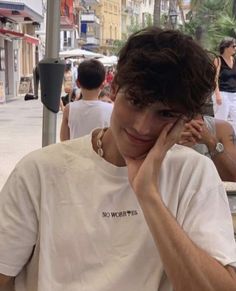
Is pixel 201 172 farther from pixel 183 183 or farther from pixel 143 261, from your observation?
pixel 143 261

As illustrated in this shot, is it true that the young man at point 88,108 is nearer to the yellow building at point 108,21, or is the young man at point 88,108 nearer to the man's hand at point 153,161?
the man's hand at point 153,161

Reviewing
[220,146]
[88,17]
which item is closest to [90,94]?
[220,146]

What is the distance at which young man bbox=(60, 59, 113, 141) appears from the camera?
482 cm

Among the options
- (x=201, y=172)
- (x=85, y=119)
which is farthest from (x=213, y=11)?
(x=201, y=172)

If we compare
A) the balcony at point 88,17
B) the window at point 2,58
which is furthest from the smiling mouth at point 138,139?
the balcony at point 88,17

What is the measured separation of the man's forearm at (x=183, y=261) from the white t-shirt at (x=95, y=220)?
0.07 metres

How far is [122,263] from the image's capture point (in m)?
1.41

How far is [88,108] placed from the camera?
16.1 ft

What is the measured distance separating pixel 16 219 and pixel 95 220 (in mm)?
195

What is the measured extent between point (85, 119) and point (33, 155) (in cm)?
336

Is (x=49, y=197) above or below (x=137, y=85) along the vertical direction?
below

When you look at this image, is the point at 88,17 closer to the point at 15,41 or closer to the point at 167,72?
the point at 15,41

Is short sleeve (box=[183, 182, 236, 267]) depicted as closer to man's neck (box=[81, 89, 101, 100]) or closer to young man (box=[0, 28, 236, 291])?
young man (box=[0, 28, 236, 291])

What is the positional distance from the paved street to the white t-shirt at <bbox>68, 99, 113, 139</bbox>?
2.31m
